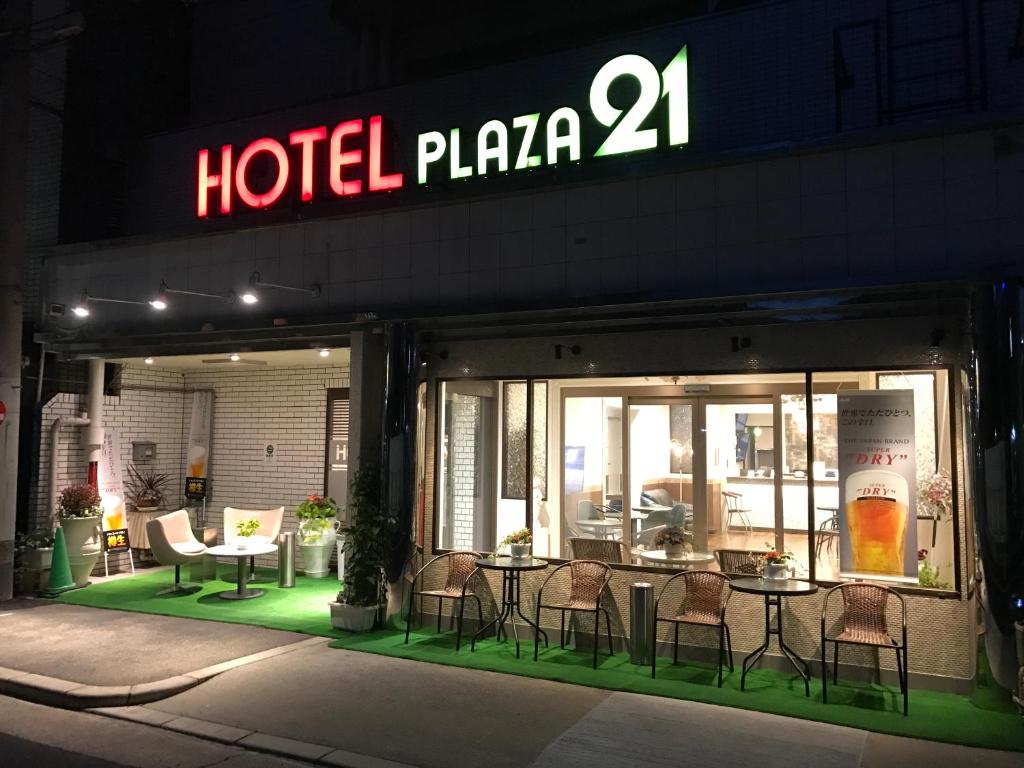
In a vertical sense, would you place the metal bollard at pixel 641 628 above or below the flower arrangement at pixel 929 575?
below

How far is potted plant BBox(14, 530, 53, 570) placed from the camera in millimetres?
10734

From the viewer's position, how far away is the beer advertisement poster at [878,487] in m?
7.46

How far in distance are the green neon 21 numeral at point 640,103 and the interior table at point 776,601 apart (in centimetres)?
450

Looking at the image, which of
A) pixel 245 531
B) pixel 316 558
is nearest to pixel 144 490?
pixel 245 531

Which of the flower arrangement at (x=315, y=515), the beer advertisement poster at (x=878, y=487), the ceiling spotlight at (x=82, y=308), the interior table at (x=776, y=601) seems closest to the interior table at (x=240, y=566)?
the flower arrangement at (x=315, y=515)

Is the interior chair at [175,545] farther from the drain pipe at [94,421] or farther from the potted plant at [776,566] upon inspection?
the potted plant at [776,566]

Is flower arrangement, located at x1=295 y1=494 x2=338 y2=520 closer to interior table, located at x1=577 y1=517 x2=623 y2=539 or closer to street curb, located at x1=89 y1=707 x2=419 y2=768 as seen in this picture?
interior table, located at x1=577 y1=517 x2=623 y2=539

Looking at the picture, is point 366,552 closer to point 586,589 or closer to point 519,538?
point 519,538

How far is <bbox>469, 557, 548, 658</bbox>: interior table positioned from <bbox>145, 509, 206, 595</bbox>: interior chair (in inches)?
187

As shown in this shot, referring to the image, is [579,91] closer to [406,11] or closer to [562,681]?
[406,11]

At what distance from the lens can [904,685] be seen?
255 inches

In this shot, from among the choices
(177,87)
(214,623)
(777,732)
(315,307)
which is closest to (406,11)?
(177,87)

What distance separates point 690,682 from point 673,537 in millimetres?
1684

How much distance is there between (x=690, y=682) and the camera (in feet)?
23.7
